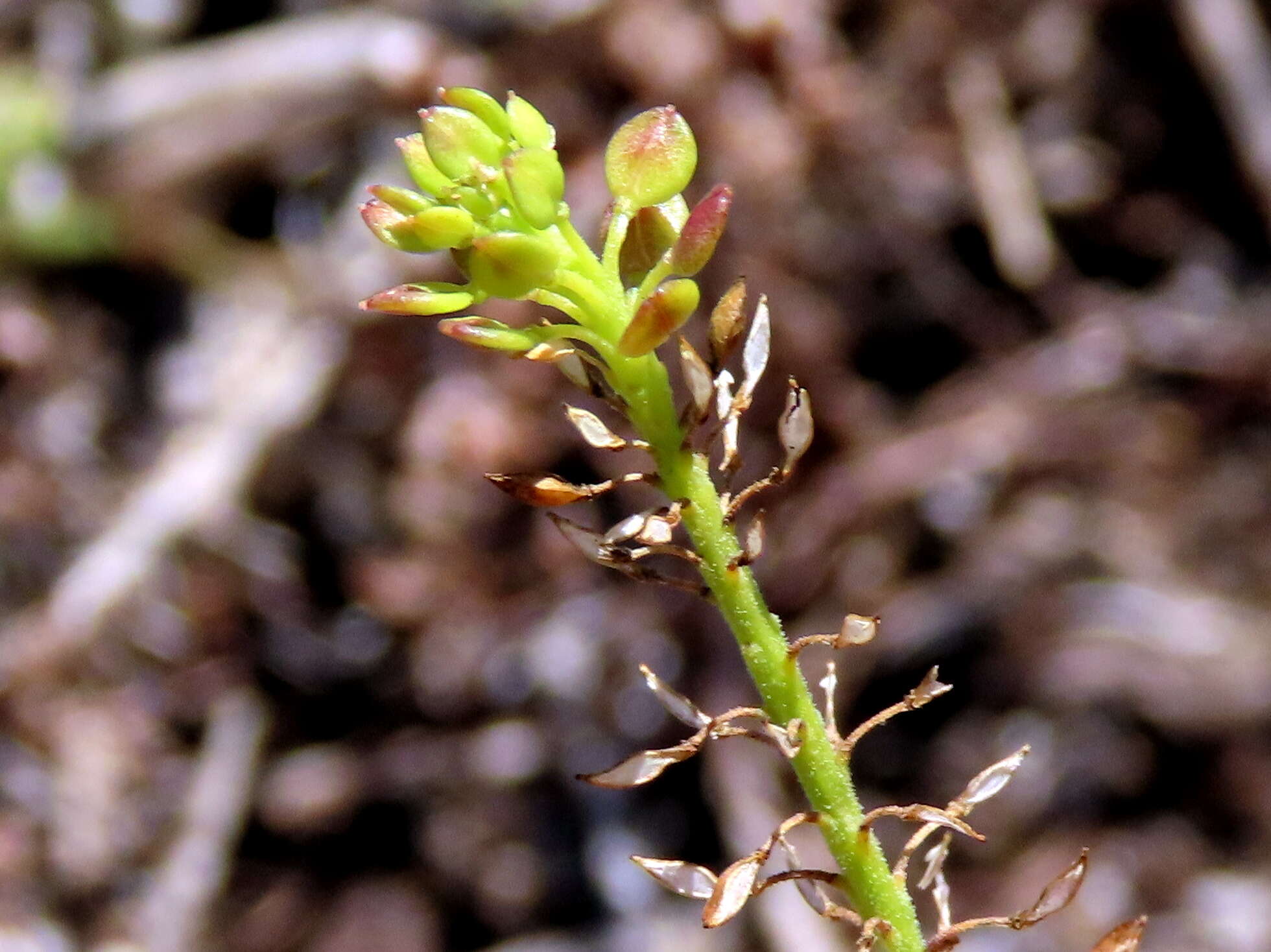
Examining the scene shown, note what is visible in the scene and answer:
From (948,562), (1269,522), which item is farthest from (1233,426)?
(948,562)

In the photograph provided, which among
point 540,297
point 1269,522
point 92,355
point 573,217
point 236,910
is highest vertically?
point 540,297

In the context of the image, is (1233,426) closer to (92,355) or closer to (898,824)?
→ (898,824)

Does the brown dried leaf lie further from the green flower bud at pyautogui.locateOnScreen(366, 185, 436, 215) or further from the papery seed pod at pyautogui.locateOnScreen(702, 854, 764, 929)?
the green flower bud at pyautogui.locateOnScreen(366, 185, 436, 215)

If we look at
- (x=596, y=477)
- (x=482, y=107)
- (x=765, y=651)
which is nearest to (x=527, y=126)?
(x=482, y=107)

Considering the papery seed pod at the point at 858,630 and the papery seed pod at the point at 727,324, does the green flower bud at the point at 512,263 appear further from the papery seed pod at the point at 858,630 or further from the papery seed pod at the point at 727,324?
the papery seed pod at the point at 858,630

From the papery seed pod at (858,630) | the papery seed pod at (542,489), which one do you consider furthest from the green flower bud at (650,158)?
the papery seed pod at (858,630)

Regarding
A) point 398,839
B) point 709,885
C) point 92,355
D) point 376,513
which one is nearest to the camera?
point 709,885

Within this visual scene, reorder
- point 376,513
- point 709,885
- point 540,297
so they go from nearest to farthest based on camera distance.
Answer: point 540,297, point 709,885, point 376,513

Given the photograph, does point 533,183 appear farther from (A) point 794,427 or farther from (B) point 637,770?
(B) point 637,770
